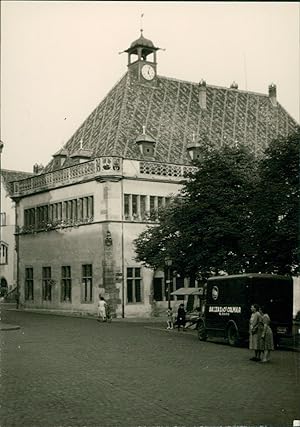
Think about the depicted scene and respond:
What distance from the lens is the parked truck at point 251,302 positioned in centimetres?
2269

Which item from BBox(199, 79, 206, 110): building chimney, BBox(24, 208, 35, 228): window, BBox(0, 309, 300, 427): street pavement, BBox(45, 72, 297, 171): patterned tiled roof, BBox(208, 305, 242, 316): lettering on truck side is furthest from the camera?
BBox(199, 79, 206, 110): building chimney

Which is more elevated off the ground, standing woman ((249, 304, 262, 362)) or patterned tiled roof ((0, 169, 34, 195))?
patterned tiled roof ((0, 169, 34, 195))

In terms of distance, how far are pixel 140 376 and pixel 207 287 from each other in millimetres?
11377

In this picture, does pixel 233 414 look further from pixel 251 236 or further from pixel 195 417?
pixel 251 236

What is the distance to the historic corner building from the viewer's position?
40.9 metres

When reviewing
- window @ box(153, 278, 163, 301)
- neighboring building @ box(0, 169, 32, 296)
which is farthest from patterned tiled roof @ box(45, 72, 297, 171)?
neighboring building @ box(0, 169, 32, 296)

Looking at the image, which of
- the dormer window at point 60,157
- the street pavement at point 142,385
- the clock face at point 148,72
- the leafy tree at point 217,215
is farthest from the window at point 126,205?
the street pavement at point 142,385

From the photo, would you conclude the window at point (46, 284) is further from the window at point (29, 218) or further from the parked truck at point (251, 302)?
the parked truck at point (251, 302)

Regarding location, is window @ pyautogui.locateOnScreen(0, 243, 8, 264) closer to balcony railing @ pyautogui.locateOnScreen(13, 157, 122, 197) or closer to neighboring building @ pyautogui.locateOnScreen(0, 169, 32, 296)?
neighboring building @ pyautogui.locateOnScreen(0, 169, 32, 296)

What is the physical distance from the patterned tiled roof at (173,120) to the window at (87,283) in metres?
7.37

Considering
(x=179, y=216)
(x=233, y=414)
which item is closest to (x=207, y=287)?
(x=179, y=216)

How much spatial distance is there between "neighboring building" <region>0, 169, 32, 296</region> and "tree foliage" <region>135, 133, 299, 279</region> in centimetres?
3481

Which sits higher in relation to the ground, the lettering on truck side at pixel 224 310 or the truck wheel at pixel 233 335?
the lettering on truck side at pixel 224 310

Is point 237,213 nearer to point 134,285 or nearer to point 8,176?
point 134,285
